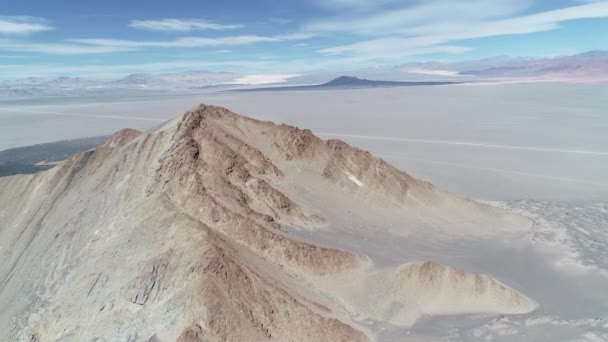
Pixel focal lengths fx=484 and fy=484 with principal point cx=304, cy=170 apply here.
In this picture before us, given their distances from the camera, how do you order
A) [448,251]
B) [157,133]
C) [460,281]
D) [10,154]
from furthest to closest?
[10,154], [157,133], [448,251], [460,281]

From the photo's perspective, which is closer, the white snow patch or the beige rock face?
the beige rock face

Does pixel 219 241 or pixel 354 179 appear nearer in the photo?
pixel 219 241

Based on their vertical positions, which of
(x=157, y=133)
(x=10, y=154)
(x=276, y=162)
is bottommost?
(x=10, y=154)

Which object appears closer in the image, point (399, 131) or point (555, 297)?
point (555, 297)

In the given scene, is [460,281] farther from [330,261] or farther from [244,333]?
[244,333]

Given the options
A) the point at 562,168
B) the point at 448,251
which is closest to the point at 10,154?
the point at 448,251

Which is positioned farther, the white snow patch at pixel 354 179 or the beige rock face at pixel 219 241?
the white snow patch at pixel 354 179

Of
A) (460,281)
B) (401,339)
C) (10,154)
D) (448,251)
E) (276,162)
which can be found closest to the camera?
(401,339)

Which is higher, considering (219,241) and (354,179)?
(219,241)
